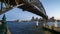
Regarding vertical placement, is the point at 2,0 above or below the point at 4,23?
above

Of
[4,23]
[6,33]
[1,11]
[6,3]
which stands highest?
[6,3]

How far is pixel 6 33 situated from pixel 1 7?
9780mm

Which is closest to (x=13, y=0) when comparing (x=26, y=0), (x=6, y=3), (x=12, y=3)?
(x=12, y=3)

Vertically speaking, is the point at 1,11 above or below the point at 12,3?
below

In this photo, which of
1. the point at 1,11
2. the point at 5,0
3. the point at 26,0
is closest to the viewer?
the point at 1,11

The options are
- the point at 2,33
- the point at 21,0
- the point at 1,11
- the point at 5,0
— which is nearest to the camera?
the point at 2,33

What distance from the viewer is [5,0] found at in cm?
1388

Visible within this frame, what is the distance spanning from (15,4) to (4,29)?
13.6 metres

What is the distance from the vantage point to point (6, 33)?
2957 mm

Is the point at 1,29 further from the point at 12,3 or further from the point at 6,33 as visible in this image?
the point at 12,3

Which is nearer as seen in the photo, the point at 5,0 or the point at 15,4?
the point at 5,0

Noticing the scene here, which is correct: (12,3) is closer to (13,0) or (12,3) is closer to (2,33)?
(13,0)

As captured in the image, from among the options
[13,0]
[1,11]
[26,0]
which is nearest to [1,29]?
[1,11]

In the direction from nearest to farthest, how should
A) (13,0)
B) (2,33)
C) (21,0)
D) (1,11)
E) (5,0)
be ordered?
(2,33) → (1,11) → (5,0) → (13,0) → (21,0)
